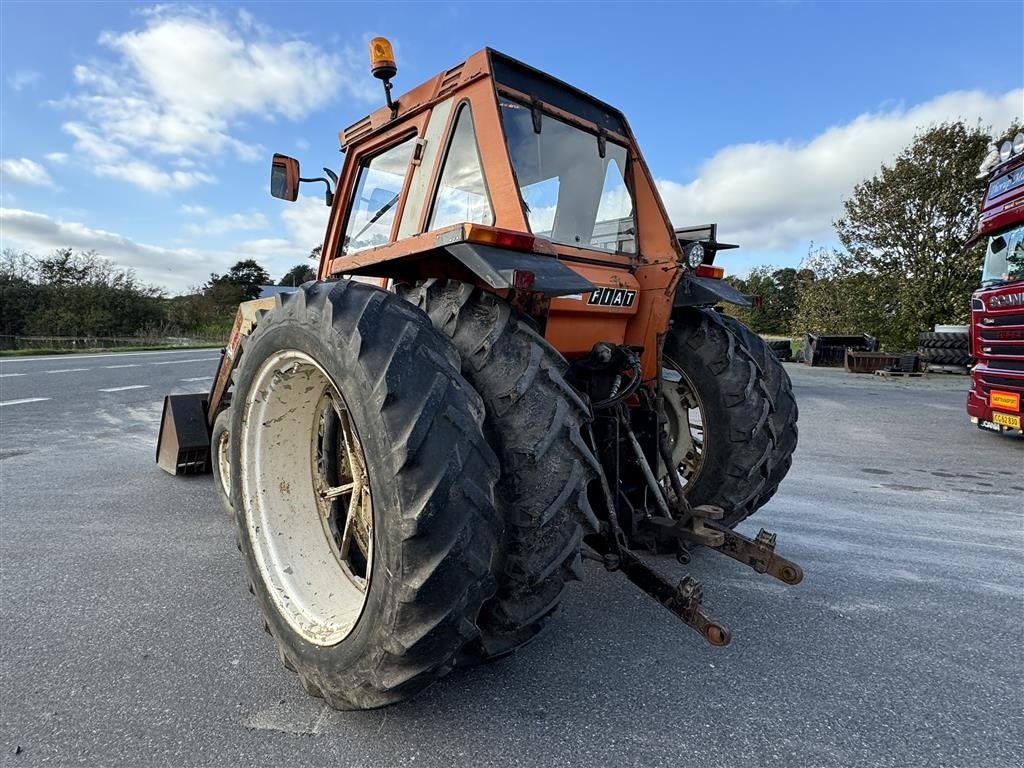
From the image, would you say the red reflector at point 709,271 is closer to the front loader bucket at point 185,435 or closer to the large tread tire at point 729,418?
the large tread tire at point 729,418

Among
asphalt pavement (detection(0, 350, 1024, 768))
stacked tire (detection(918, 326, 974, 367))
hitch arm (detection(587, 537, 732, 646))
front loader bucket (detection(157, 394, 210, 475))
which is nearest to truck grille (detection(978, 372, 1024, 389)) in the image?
asphalt pavement (detection(0, 350, 1024, 768))

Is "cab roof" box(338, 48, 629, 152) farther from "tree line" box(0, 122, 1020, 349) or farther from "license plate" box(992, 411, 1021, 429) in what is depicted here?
"tree line" box(0, 122, 1020, 349)

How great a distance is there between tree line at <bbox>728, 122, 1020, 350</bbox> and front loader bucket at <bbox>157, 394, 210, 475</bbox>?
2303cm

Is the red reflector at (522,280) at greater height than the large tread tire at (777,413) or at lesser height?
greater

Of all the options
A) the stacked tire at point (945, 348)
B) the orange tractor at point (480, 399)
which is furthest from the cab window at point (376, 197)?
the stacked tire at point (945, 348)

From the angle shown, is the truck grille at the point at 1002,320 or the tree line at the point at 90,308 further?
the tree line at the point at 90,308

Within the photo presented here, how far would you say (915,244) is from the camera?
21.8 meters

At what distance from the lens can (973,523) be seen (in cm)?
422

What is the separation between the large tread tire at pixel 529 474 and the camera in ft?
5.96

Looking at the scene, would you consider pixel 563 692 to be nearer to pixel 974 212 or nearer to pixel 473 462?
pixel 473 462

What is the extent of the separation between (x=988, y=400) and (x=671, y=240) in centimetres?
668

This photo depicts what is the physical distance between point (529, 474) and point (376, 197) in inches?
80.5

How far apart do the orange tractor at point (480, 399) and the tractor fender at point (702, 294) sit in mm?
18

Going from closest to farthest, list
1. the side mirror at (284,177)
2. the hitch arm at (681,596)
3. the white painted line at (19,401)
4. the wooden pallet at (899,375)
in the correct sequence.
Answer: the hitch arm at (681,596) < the side mirror at (284,177) < the white painted line at (19,401) < the wooden pallet at (899,375)
